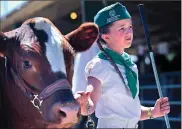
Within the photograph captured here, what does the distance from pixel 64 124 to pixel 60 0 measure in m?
3.95

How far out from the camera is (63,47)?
261 centimetres

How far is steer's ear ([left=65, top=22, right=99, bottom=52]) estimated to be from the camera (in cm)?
284

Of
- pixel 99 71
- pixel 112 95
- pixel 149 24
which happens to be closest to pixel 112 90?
pixel 112 95

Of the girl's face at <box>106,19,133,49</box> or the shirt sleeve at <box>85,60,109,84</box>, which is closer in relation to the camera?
the shirt sleeve at <box>85,60,109,84</box>

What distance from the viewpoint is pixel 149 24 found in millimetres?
8766

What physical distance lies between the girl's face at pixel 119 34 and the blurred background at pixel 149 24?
201cm

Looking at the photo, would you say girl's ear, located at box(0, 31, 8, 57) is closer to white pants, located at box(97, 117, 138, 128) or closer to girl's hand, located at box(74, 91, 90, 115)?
girl's hand, located at box(74, 91, 90, 115)

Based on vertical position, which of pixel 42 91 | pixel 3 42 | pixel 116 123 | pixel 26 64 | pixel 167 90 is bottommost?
pixel 167 90

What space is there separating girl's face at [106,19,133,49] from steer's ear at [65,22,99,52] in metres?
0.10

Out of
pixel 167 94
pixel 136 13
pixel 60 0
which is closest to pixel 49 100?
pixel 60 0

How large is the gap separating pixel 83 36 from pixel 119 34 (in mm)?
235

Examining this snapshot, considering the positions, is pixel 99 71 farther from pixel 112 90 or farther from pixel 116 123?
pixel 116 123

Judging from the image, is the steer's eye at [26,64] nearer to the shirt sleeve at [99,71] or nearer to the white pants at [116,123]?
the shirt sleeve at [99,71]

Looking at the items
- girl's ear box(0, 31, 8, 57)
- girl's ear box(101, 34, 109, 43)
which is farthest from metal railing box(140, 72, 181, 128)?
girl's ear box(0, 31, 8, 57)
